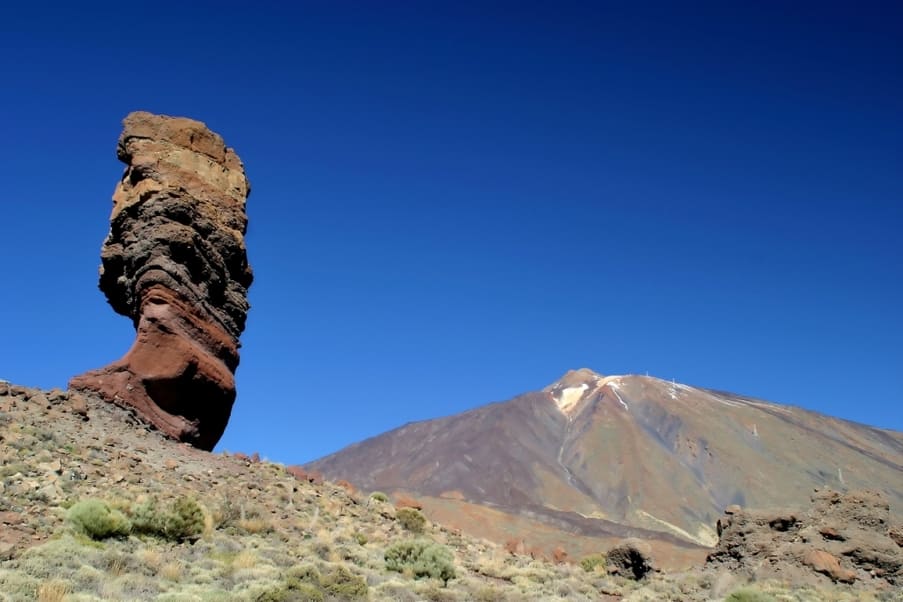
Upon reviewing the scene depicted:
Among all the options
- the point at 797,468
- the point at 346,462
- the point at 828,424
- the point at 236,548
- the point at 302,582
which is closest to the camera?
the point at 302,582

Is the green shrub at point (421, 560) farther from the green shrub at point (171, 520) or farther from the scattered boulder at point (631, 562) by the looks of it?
the scattered boulder at point (631, 562)

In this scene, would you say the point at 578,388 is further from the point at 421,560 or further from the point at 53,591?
the point at 53,591

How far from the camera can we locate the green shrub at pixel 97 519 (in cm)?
1175

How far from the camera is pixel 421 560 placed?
1504cm

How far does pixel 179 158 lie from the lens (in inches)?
817

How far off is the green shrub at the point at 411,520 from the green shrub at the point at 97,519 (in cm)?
944

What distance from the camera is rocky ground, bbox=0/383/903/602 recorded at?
35.1ft

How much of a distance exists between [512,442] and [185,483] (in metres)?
111

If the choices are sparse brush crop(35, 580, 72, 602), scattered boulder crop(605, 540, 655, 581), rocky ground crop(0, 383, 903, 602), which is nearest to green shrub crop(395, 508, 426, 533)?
rocky ground crop(0, 383, 903, 602)

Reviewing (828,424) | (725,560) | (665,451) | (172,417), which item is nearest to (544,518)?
(665,451)

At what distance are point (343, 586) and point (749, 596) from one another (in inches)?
320

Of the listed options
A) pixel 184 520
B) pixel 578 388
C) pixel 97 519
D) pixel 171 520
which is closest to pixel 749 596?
pixel 184 520

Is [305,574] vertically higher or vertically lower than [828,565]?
higher

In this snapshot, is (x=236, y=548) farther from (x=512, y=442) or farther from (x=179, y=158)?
(x=512, y=442)
